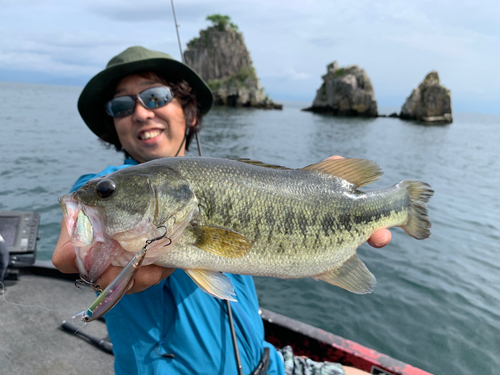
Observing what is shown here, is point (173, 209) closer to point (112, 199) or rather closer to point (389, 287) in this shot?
point (112, 199)

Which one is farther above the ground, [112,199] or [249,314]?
[112,199]

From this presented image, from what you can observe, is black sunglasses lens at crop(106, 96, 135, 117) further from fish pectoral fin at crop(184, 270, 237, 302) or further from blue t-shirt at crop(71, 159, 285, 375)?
fish pectoral fin at crop(184, 270, 237, 302)

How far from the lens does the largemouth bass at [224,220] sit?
1.76 metres

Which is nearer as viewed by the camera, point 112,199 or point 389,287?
point 112,199

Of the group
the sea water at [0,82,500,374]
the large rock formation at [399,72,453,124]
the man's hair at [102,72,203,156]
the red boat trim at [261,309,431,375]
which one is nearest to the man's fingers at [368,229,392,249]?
the red boat trim at [261,309,431,375]

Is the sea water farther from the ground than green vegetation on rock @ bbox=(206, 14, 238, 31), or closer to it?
closer to it

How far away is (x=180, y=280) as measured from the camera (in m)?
2.47

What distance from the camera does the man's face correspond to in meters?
3.29

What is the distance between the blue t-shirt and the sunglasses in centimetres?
178

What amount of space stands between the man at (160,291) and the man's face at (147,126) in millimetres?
10

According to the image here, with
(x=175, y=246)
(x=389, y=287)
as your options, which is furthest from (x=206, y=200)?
(x=389, y=287)

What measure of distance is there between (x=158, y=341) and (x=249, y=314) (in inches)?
31.0

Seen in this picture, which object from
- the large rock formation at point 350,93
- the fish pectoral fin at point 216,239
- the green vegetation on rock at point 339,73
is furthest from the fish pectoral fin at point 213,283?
the green vegetation on rock at point 339,73

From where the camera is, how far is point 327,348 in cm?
410
